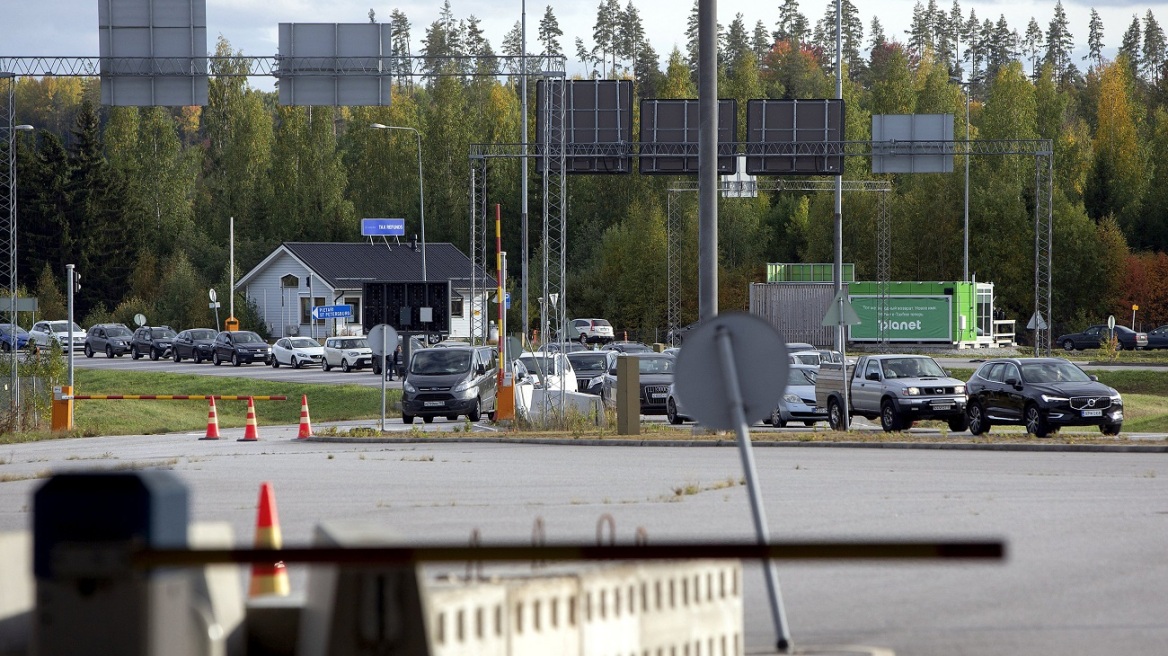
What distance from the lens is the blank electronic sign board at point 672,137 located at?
45969mm

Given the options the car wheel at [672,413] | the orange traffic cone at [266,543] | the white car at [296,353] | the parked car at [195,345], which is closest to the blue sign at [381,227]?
the parked car at [195,345]

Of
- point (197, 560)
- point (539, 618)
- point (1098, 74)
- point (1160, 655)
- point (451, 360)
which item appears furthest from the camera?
point (1098, 74)

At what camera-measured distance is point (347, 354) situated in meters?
63.3

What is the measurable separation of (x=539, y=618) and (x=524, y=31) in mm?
36153

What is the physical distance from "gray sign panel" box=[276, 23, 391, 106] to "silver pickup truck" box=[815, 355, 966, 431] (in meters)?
12.0

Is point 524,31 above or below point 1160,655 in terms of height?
above

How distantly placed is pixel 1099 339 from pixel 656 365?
153ft

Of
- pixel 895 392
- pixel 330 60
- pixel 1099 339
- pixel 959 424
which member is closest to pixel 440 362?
pixel 330 60

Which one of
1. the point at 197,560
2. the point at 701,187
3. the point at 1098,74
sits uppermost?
the point at 1098,74

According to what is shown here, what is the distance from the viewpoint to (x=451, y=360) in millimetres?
35375

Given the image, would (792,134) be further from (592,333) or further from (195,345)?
(195,345)

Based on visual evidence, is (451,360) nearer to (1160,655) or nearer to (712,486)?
(712,486)

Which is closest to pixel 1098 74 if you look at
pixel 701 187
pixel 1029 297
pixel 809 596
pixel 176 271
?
pixel 1029 297

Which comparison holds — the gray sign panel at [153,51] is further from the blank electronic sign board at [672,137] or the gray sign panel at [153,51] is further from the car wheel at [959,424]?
the car wheel at [959,424]
